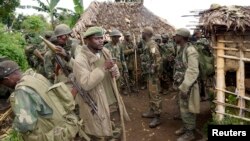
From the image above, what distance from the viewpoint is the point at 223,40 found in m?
6.85

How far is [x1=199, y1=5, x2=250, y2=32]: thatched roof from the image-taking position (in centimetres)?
627

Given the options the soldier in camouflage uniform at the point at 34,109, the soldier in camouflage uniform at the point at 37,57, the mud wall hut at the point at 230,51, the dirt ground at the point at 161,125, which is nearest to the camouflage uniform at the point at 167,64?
the dirt ground at the point at 161,125

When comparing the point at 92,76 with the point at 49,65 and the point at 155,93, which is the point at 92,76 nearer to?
the point at 49,65

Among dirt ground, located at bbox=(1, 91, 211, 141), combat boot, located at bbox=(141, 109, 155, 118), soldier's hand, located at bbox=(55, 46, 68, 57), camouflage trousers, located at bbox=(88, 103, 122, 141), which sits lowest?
dirt ground, located at bbox=(1, 91, 211, 141)

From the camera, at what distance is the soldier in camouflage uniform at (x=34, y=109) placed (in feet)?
10.6

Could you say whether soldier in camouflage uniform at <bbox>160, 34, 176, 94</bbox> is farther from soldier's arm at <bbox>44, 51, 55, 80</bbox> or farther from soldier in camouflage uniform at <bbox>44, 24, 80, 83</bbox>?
soldier's arm at <bbox>44, 51, 55, 80</bbox>

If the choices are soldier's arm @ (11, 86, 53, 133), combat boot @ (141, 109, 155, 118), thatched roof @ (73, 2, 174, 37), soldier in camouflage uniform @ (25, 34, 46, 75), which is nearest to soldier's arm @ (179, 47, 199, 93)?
combat boot @ (141, 109, 155, 118)

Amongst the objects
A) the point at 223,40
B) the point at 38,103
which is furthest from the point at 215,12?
the point at 38,103

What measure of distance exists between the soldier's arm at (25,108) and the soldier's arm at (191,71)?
376 centimetres

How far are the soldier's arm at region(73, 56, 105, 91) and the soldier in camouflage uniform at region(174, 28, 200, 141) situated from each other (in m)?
2.43

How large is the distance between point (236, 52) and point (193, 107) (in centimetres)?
136

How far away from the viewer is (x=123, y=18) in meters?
14.7

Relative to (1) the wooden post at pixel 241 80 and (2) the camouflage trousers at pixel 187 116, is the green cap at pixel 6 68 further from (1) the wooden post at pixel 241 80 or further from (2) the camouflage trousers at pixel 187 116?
(1) the wooden post at pixel 241 80

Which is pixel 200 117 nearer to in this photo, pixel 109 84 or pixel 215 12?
pixel 215 12
